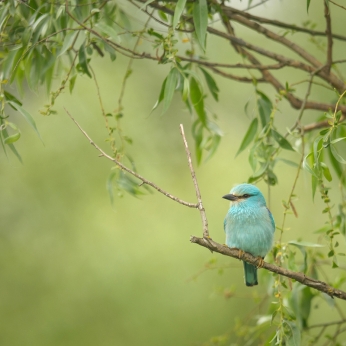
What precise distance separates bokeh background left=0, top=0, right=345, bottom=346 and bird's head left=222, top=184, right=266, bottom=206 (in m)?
2.99

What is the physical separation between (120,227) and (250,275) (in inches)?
143

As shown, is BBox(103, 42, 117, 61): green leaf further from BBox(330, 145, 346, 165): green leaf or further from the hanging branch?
BBox(330, 145, 346, 165): green leaf

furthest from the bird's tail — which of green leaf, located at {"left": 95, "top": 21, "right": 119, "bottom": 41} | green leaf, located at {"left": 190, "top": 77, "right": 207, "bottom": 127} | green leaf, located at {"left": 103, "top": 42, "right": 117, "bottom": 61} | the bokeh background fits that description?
the bokeh background

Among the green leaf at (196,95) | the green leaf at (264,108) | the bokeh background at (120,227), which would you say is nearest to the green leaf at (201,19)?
the green leaf at (196,95)

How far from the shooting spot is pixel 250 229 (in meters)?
3.60

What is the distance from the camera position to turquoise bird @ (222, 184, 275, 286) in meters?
3.53

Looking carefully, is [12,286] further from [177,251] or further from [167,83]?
[167,83]

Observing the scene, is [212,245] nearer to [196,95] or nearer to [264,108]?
[196,95]

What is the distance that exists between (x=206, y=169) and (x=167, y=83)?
4712 millimetres

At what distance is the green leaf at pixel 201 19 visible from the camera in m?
2.75

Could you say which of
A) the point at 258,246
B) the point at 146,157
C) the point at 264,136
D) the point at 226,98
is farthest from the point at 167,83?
the point at 226,98

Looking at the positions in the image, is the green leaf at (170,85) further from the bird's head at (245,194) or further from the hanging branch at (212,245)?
the bird's head at (245,194)

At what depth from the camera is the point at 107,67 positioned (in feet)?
22.9

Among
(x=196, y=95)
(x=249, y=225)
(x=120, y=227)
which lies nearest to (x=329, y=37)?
(x=196, y=95)
